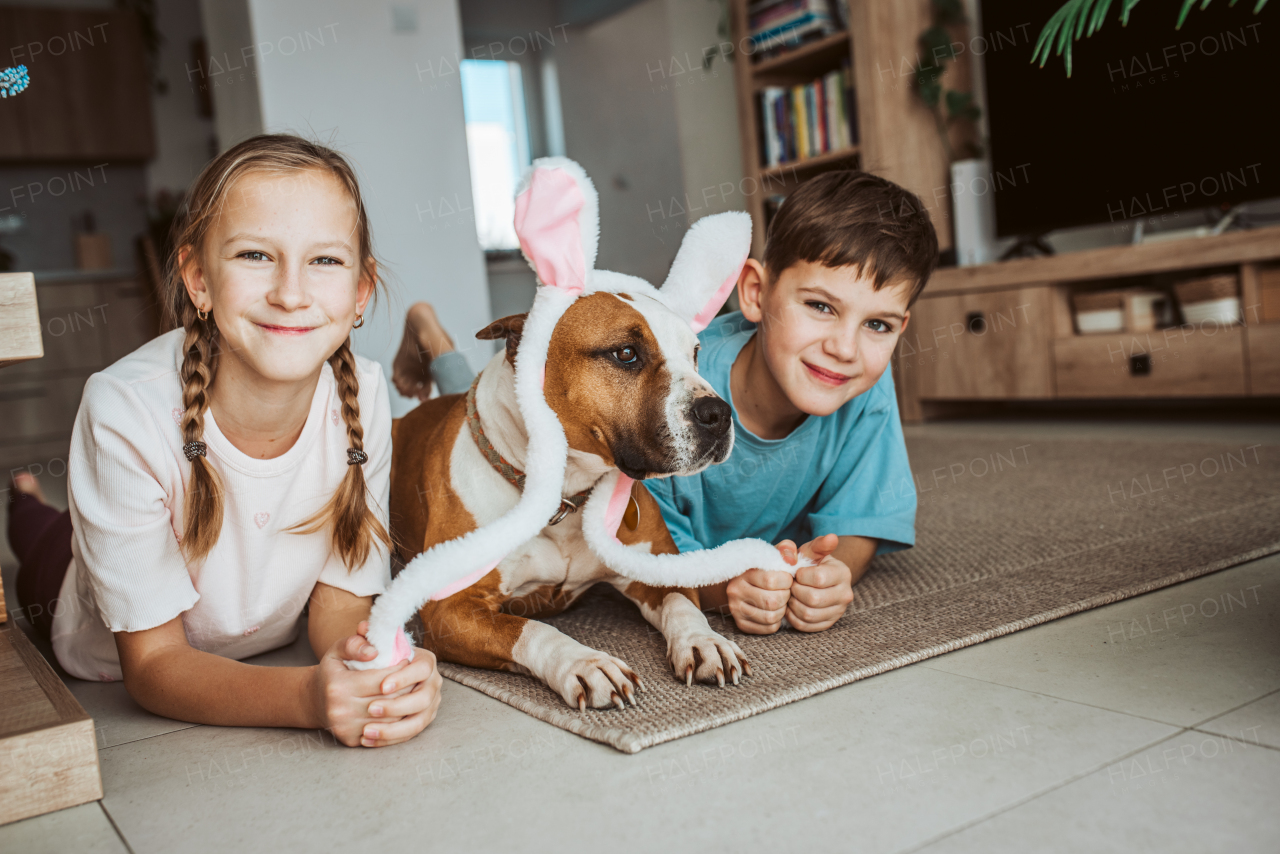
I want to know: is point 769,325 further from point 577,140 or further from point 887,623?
point 577,140

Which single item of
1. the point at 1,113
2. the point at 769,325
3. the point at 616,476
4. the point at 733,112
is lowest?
the point at 616,476

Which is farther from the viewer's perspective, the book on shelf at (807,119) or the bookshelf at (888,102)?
the book on shelf at (807,119)

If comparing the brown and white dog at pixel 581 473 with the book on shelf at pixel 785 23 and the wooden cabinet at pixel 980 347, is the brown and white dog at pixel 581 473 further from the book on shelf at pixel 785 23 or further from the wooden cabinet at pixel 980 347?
the book on shelf at pixel 785 23

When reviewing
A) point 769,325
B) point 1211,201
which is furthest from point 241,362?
point 1211,201

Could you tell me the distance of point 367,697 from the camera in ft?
3.08

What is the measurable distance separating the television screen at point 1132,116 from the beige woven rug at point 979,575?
3.84 ft

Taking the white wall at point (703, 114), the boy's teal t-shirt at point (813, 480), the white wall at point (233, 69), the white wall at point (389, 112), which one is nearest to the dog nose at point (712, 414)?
the boy's teal t-shirt at point (813, 480)

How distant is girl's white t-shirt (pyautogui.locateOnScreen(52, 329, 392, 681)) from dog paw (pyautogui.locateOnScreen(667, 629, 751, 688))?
0.41 metres

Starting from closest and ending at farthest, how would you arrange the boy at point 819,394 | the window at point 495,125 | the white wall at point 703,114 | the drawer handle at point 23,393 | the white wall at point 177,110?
the boy at point 819,394, the drawer handle at point 23,393, the white wall at point 703,114, the white wall at point 177,110, the window at point 495,125

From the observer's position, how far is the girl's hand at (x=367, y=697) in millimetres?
930

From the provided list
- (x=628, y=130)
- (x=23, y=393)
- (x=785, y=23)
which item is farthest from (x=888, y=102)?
(x=23, y=393)

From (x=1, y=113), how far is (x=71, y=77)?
0.41 m

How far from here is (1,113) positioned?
5191mm

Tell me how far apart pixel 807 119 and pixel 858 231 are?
118 inches
